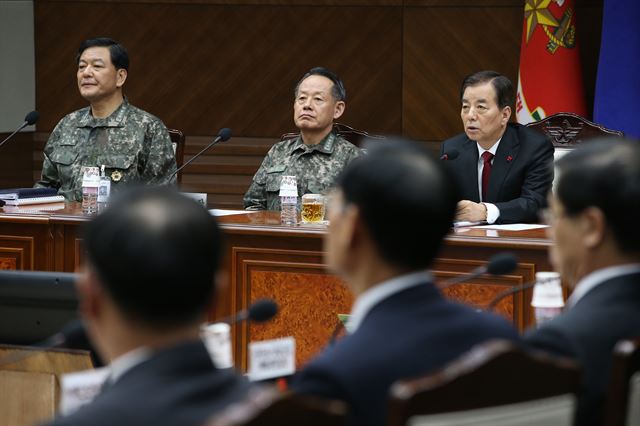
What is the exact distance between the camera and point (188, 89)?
305 inches

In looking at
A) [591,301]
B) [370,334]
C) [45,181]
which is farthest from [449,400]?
[45,181]

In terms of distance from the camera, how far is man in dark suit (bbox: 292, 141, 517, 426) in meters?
1.51

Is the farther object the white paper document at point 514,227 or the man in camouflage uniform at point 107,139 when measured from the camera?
the man in camouflage uniform at point 107,139

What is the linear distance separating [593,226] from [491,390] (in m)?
0.51

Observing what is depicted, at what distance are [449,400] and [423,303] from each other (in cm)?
28

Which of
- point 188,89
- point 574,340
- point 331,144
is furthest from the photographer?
point 188,89

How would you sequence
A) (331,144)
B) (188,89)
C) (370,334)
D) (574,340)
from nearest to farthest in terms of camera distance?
Result: (370,334)
(574,340)
(331,144)
(188,89)

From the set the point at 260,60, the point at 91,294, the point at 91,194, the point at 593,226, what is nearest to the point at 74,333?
the point at 91,294

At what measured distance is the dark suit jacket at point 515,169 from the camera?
4.79 m

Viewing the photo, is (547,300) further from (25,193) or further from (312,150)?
(25,193)

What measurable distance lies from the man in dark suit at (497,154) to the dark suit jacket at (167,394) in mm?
3482

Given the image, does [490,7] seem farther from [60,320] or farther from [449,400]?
[449,400]

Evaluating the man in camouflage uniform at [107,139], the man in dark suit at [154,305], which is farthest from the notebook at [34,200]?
the man in dark suit at [154,305]

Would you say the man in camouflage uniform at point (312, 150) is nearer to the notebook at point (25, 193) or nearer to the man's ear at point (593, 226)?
the notebook at point (25, 193)
